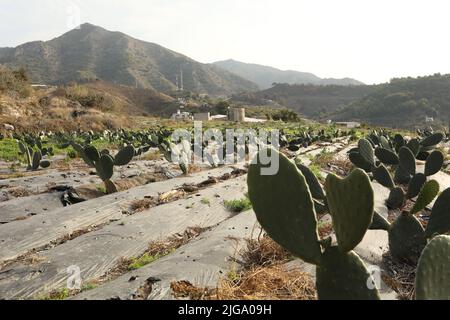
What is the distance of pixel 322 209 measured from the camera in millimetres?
3541

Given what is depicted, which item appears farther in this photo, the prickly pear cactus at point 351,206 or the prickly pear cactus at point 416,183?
the prickly pear cactus at point 416,183

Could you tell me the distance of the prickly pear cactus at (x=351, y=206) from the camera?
1.78 metres

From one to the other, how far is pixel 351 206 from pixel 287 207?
0.35 m

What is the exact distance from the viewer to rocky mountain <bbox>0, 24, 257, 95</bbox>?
108675mm

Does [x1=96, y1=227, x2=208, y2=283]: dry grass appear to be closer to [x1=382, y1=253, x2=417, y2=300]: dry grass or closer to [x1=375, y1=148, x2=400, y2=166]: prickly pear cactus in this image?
[x1=382, y1=253, x2=417, y2=300]: dry grass

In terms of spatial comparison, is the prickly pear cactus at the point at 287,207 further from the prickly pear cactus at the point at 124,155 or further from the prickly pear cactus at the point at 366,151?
the prickly pear cactus at the point at 124,155

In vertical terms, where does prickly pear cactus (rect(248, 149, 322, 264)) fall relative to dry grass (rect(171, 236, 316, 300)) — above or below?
above

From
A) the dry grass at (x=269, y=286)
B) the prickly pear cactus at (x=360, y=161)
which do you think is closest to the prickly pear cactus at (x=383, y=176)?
the prickly pear cactus at (x=360, y=161)

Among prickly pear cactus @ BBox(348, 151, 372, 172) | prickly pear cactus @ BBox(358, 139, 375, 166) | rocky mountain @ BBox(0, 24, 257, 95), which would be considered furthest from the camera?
rocky mountain @ BBox(0, 24, 257, 95)

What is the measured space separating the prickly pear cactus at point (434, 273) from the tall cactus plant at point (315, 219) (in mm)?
225

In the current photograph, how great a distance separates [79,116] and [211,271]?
23.0 m

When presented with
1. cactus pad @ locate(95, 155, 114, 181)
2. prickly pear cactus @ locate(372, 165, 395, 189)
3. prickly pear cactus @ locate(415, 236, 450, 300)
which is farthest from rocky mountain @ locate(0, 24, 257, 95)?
prickly pear cactus @ locate(415, 236, 450, 300)

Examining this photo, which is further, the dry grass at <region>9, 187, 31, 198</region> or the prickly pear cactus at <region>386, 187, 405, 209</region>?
the dry grass at <region>9, 187, 31, 198</region>

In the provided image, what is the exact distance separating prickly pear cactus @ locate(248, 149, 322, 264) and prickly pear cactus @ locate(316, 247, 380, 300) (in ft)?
0.22
